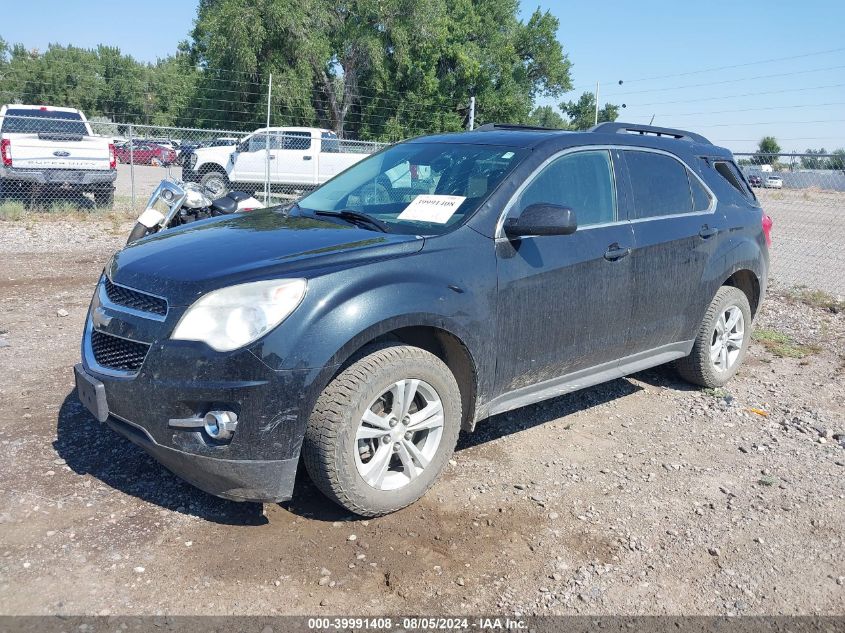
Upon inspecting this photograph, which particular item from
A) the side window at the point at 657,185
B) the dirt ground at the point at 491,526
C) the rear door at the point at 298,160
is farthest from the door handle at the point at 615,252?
the rear door at the point at 298,160

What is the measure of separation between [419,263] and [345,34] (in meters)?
29.8

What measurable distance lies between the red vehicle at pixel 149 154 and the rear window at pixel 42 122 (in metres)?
→ 3.61

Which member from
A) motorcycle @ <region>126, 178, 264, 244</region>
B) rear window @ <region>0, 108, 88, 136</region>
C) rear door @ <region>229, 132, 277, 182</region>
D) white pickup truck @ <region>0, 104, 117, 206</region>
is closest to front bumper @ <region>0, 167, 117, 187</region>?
white pickup truck @ <region>0, 104, 117, 206</region>

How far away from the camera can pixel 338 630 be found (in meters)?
2.76

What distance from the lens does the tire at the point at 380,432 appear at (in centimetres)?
319

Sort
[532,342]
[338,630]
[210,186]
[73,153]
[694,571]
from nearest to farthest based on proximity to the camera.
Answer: [338,630], [694,571], [532,342], [210,186], [73,153]

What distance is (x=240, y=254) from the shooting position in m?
3.43

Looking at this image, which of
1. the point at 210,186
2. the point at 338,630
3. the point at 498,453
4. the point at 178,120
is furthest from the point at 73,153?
the point at 178,120

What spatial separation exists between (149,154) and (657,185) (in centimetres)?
2169

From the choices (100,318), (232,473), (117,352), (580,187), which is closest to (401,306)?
(232,473)

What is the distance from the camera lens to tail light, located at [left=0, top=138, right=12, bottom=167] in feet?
43.8

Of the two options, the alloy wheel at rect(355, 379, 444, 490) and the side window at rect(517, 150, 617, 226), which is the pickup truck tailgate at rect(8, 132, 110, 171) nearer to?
the side window at rect(517, 150, 617, 226)

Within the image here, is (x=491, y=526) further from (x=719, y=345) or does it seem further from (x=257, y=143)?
(x=257, y=143)

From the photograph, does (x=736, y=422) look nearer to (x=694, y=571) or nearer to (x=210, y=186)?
(x=694, y=571)
